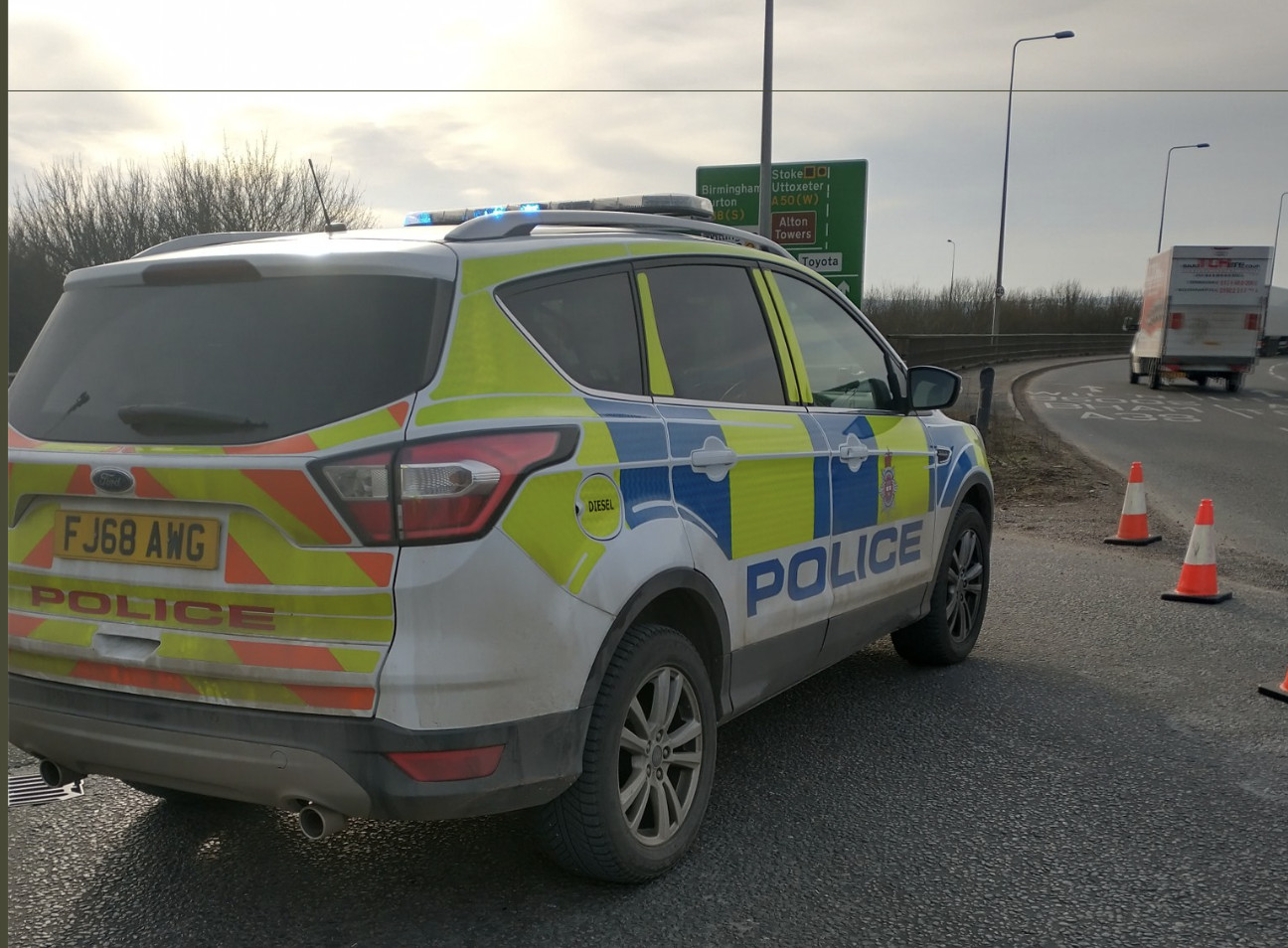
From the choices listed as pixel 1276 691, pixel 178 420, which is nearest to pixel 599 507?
pixel 178 420

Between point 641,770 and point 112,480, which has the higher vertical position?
point 112,480

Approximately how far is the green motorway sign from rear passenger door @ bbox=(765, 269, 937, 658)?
15.4 meters

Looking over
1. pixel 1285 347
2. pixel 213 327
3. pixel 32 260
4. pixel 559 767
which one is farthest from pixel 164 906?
pixel 1285 347

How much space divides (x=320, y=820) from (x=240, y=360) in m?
1.11

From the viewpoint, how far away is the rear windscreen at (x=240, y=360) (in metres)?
2.76

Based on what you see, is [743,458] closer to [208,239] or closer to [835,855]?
[835,855]

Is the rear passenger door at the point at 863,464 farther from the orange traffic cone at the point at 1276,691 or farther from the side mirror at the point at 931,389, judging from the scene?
the orange traffic cone at the point at 1276,691

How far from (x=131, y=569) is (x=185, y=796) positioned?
1300 millimetres

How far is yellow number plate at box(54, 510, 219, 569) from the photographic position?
108 inches

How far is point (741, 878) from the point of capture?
3350 mm

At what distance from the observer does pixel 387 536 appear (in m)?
2.61

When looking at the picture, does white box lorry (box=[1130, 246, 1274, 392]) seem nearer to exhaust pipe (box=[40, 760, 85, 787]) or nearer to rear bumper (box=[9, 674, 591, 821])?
rear bumper (box=[9, 674, 591, 821])

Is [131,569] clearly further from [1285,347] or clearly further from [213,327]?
[1285,347]

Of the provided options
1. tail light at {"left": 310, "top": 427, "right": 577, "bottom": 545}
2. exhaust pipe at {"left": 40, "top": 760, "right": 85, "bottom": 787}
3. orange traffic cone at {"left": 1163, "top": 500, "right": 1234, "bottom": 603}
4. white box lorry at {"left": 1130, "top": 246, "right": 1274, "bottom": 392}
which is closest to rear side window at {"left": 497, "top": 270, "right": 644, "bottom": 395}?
tail light at {"left": 310, "top": 427, "right": 577, "bottom": 545}
